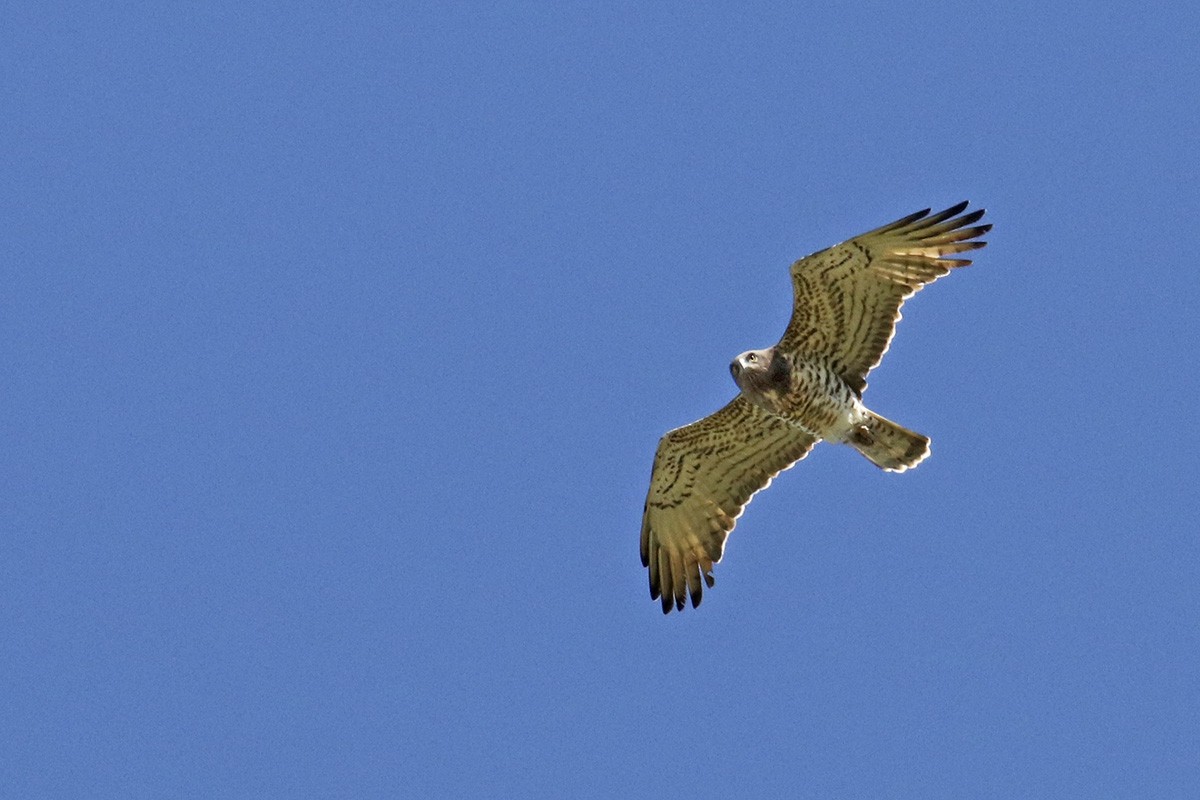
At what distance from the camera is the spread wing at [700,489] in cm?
2039

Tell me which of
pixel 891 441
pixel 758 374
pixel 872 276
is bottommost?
pixel 891 441

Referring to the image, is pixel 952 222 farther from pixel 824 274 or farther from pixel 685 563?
pixel 685 563

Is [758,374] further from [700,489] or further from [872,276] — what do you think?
[700,489]

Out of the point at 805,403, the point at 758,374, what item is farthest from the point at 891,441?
the point at 758,374

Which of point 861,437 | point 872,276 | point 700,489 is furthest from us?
point 700,489

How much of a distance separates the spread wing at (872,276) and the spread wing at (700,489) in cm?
122

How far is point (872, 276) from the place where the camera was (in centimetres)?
1931

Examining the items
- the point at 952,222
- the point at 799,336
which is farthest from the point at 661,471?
the point at 952,222

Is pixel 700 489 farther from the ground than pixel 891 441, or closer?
farther from the ground

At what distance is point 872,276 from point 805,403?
4.41 feet

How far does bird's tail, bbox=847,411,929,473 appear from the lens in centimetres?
1967

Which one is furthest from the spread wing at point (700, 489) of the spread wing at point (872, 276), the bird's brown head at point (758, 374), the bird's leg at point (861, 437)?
the spread wing at point (872, 276)

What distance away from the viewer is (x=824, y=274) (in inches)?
758

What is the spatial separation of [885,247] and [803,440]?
89.4 inches
